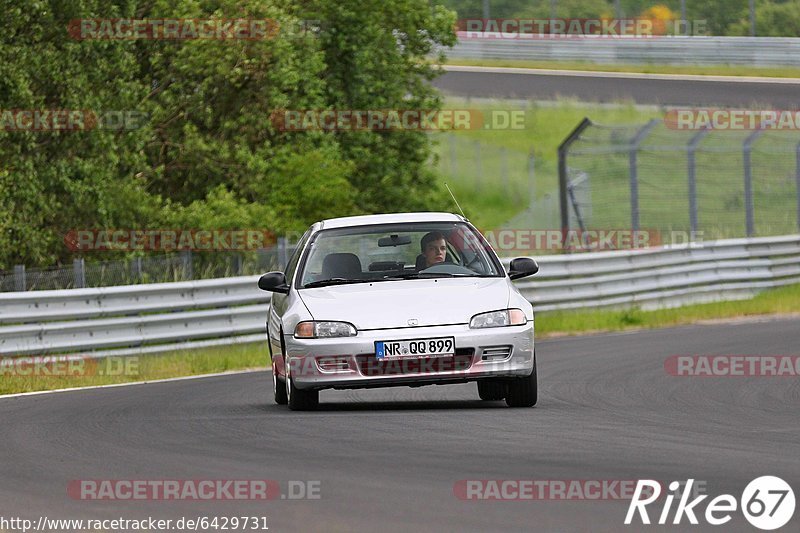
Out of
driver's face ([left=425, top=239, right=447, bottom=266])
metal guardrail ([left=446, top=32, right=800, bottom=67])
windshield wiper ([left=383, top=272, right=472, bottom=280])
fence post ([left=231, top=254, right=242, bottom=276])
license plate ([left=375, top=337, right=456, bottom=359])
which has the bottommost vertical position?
fence post ([left=231, top=254, right=242, bottom=276])

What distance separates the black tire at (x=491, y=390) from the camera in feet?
41.7

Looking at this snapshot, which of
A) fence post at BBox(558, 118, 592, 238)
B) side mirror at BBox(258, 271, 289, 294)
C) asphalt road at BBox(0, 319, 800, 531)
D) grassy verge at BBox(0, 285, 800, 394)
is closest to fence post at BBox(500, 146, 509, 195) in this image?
fence post at BBox(558, 118, 592, 238)

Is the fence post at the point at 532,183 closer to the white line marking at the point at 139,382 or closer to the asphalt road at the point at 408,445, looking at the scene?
the white line marking at the point at 139,382

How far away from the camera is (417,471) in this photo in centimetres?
843

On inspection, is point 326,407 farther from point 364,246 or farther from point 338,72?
point 338,72

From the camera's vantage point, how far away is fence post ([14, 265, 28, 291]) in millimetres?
19766

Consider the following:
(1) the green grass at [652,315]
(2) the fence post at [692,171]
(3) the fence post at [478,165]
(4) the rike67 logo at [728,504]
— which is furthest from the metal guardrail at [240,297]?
(3) the fence post at [478,165]

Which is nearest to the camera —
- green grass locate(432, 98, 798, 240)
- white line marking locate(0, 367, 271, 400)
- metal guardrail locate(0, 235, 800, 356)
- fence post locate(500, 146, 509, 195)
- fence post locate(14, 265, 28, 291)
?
white line marking locate(0, 367, 271, 400)

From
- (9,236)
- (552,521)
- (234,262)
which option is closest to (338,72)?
(9,236)

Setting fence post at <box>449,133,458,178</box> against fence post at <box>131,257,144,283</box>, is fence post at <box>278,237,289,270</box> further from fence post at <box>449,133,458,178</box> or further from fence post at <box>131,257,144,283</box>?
fence post at <box>449,133,458,178</box>

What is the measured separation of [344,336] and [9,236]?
15565 millimetres

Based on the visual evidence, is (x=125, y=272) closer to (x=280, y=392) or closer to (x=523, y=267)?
(x=280, y=392)

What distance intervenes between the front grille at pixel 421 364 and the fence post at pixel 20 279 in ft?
29.7

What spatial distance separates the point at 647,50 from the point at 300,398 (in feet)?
143
